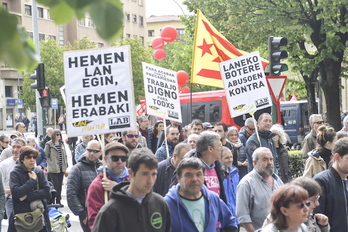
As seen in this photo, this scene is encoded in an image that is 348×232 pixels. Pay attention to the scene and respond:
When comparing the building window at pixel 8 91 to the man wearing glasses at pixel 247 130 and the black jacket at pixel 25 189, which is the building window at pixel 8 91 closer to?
the man wearing glasses at pixel 247 130

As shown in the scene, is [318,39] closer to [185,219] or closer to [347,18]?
[347,18]

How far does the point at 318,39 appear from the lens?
2061cm

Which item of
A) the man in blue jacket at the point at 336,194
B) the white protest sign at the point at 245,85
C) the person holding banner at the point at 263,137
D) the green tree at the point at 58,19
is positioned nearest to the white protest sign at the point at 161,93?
the white protest sign at the point at 245,85

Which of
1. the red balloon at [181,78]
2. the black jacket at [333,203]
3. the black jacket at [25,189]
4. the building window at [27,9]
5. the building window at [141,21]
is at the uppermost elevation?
the building window at [141,21]

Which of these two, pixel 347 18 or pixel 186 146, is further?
pixel 347 18

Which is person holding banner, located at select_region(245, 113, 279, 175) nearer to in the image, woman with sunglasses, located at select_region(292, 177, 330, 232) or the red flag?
the red flag

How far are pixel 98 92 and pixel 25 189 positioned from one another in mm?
1654

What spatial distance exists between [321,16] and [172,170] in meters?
13.0

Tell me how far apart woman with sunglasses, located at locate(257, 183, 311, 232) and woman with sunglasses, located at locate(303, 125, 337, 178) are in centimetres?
289

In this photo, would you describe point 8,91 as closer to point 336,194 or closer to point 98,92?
point 98,92

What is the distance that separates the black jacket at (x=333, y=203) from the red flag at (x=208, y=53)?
8301 millimetres

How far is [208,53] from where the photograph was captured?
15148 millimetres

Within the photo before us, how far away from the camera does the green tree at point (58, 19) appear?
2.00 meters

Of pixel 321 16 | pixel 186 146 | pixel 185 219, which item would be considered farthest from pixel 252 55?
pixel 321 16
